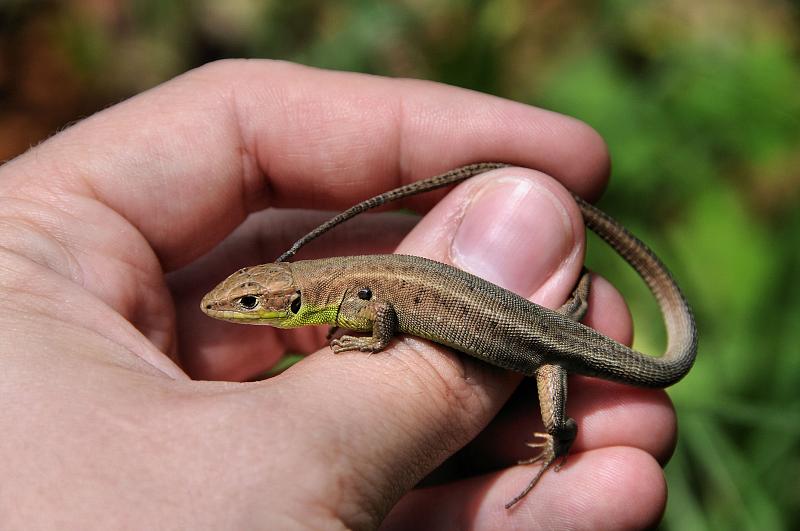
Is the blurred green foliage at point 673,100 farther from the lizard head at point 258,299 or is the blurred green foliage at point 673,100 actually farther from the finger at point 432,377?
the lizard head at point 258,299

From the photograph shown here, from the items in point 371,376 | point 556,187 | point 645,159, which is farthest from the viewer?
point 645,159

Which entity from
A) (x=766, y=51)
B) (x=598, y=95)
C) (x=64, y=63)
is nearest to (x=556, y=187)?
(x=598, y=95)

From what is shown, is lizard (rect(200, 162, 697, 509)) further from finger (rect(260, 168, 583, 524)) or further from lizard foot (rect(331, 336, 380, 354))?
finger (rect(260, 168, 583, 524))

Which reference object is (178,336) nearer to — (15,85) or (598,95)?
(598,95)

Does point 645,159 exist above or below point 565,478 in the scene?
above

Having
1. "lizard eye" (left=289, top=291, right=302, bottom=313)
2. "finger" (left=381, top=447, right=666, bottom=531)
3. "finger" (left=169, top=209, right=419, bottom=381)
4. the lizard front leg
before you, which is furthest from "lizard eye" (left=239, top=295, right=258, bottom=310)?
"finger" (left=381, top=447, right=666, bottom=531)

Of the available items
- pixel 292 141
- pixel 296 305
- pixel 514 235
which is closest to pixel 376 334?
pixel 296 305

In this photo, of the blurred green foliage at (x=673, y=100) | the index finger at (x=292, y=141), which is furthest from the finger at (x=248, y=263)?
the blurred green foliage at (x=673, y=100)
